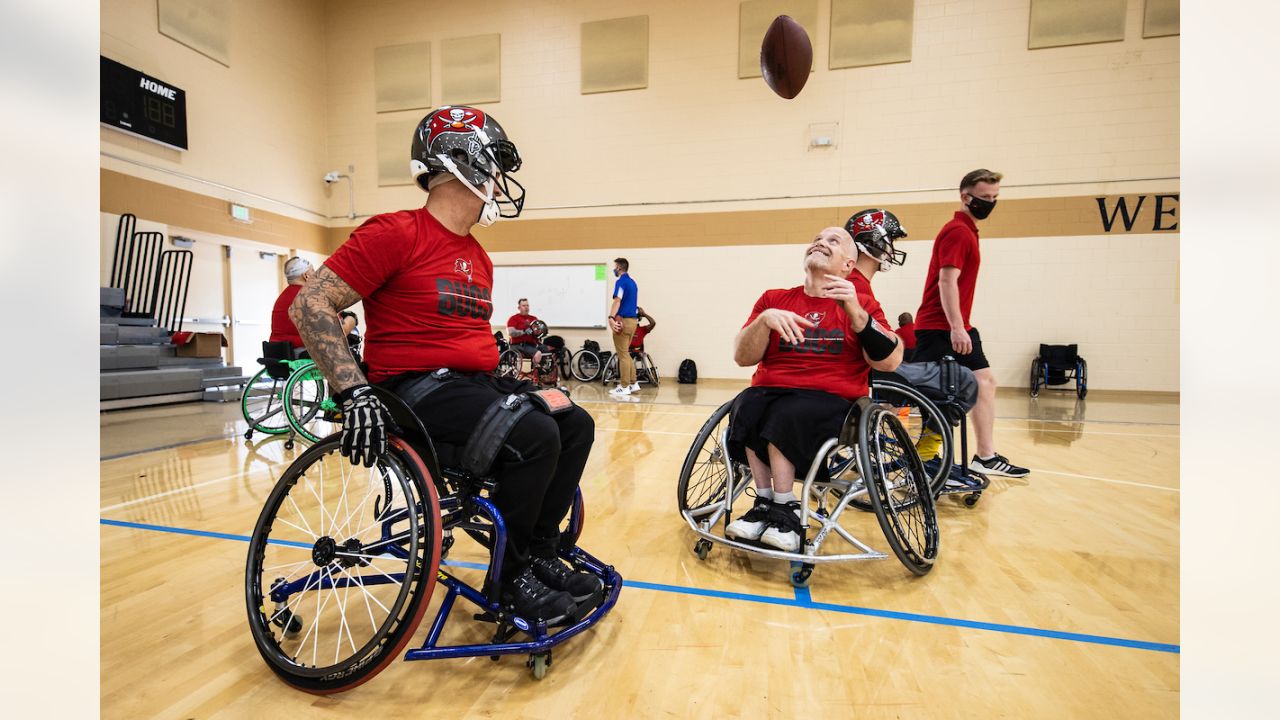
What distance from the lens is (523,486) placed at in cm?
146

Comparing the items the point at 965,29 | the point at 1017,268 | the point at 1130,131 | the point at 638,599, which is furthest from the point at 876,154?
the point at 638,599

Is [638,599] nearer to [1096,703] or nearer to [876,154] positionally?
[1096,703]

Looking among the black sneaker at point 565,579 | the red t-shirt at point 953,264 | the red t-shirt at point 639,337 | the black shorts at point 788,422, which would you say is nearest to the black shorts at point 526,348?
the red t-shirt at point 639,337

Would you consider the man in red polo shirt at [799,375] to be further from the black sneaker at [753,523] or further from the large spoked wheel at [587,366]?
the large spoked wheel at [587,366]

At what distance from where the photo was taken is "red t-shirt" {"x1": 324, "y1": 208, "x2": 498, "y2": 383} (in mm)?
1494

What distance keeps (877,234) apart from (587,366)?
23.5 ft

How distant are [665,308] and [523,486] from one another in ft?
25.8

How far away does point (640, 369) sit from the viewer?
875 cm

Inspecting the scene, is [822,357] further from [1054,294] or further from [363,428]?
[1054,294]

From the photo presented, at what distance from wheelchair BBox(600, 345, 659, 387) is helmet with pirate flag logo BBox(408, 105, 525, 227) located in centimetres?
684

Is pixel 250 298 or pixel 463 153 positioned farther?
pixel 250 298

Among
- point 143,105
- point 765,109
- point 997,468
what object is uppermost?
point 765,109

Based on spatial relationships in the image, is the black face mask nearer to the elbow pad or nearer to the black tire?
the elbow pad

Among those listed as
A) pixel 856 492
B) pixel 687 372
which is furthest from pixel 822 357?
pixel 687 372
